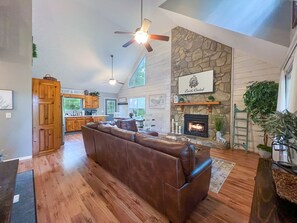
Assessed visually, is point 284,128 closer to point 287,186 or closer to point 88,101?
point 287,186

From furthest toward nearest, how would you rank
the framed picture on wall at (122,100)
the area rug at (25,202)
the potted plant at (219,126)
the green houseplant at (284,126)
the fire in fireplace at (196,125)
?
the framed picture on wall at (122,100) < the fire in fireplace at (196,125) < the potted plant at (219,126) < the area rug at (25,202) < the green houseplant at (284,126)

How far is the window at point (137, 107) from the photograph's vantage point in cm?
777

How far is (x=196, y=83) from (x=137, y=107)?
3.80 m

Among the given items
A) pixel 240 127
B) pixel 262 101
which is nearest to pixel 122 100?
pixel 240 127

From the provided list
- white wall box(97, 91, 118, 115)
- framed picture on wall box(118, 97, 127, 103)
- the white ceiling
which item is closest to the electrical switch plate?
the white ceiling

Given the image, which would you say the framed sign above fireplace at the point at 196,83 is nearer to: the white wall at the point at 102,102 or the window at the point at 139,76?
the window at the point at 139,76

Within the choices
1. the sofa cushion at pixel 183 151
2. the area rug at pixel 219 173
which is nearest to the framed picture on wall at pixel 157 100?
the area rug at pixel 219 173

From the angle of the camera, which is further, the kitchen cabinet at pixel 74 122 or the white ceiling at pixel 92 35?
the kitchen cabinet at pixel 74 122

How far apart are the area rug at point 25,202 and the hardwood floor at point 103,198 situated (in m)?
0.07

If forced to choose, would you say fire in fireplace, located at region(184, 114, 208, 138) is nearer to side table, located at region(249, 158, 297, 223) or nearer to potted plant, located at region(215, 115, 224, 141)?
potted plant, located at region(215, 115, 224, 141)

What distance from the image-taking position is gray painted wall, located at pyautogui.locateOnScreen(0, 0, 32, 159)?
322 centimetres

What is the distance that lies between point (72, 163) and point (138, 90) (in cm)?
533

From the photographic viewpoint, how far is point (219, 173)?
2.79 m

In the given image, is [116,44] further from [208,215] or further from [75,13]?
[208,215]
